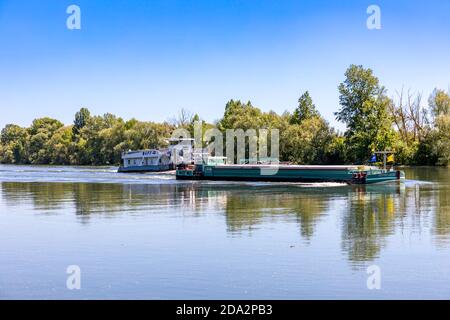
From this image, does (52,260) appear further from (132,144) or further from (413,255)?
(132,144)

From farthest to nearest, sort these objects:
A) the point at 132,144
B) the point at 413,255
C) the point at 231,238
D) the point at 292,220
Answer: the point at 132,144
the point at 292,220
the point at 231,238
the point at 413,255

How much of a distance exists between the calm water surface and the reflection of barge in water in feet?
62.4

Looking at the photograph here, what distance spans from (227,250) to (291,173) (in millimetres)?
41374

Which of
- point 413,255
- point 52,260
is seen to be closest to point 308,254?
point 413,255

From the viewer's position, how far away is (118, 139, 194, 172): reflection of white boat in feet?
292

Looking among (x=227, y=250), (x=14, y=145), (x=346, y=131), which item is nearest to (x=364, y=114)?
(x=346, y=131)

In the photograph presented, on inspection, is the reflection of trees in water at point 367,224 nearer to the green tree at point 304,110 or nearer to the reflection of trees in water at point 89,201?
the reflection of trees in water at point 89,201

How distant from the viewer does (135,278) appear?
15.8 meters

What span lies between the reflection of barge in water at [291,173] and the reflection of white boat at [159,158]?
53.4 ft

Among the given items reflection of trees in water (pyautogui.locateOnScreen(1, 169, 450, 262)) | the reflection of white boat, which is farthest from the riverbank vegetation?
reflection of trees in water (pyautogui.locateOnScreen(1, 169, 450, 262))

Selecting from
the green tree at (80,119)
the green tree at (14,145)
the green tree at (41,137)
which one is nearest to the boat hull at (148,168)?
the green tree at (41,137)

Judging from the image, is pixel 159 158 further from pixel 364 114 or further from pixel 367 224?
pixel 367 224

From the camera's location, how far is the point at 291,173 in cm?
6031
